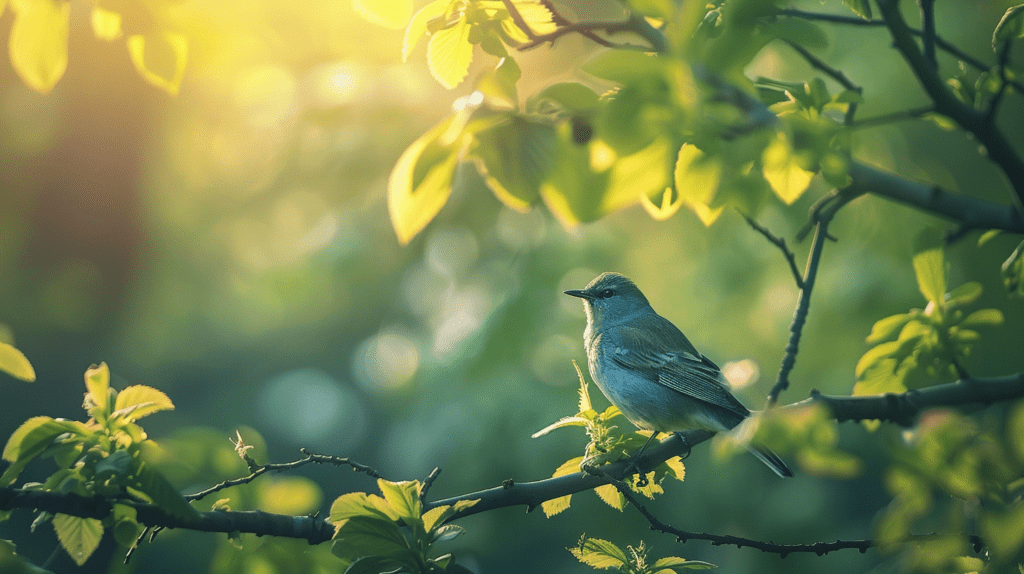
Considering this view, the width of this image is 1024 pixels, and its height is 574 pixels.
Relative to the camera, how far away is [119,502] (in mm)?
1624

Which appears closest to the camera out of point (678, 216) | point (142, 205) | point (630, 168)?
point (630, 168)

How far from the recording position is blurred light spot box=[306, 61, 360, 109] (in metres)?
4.68

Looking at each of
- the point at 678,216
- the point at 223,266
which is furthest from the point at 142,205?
the point at 678,216

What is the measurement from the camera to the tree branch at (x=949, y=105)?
5.05 feet

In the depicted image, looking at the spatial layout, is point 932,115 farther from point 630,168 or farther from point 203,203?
point 203,203

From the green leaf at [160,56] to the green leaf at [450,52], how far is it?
0.73 m

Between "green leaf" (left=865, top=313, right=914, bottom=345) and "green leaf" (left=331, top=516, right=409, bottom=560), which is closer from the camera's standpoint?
"green leaf" (left=331, top=516, right=409, bottom=560)

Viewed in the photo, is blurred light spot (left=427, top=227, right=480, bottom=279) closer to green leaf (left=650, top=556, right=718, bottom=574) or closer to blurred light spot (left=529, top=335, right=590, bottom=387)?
blurred light spot (left=529, top=335, right=590, bottom=387)

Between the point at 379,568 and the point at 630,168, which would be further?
the point at 379,568

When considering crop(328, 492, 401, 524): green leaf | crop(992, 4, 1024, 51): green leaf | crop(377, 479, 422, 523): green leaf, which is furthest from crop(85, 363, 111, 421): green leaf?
crop(992, 4, 1024, 51): green leaf

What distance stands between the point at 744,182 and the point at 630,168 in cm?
30

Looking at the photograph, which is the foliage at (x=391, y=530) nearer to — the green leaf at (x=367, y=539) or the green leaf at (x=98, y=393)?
the green leaf at (x=367, y=539)

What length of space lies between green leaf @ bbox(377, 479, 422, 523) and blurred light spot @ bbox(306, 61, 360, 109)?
136 inches

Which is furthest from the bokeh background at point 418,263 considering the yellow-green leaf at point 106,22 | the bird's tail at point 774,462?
the yellow-green leaf at point 106,22
